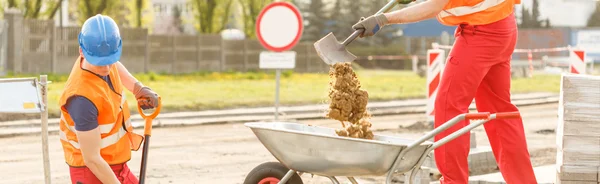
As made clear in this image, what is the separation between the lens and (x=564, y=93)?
23.5ft

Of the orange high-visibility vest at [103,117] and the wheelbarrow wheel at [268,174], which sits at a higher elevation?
the orange high-visibility vest at [103,117]

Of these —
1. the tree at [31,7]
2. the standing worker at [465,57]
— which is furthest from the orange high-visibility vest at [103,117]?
the tree at [31,7]

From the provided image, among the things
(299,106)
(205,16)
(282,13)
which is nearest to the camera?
(282,13)

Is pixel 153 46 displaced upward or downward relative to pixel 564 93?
downward

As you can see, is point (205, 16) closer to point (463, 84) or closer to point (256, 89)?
point (256, 89)

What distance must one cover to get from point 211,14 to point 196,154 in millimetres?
30890

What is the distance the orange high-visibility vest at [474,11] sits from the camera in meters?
6.27

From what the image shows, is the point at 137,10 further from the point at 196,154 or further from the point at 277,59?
the point at 196,154

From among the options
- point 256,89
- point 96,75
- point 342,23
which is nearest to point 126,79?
point 96,75

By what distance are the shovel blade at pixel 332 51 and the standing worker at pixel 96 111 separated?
4.43 ft

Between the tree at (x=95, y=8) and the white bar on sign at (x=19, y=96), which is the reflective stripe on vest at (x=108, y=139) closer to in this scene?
the white bar on sign at (x=19, y=96)

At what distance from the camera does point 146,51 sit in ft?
108

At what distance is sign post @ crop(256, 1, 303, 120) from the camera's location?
42.9 ft

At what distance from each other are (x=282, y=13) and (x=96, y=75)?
28.7ft
